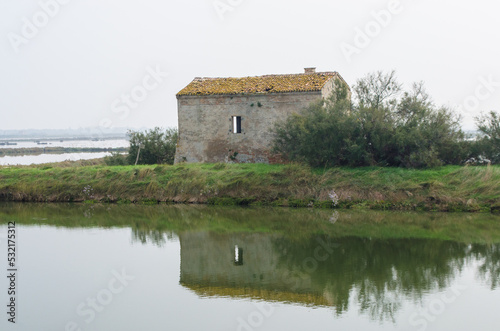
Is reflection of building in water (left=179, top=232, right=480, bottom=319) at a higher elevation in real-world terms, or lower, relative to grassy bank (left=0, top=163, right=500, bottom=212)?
lower

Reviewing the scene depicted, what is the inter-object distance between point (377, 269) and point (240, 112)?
14724 mm

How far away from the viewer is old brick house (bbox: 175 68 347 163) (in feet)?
82.1

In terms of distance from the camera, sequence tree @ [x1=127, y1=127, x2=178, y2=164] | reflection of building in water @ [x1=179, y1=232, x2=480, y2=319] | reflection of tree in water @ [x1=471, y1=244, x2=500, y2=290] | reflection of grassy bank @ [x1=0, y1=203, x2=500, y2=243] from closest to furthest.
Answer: reflection of building in water @ [x1=179, y1=232, x2=480, y2=319]
reflection of tree in water @ [x1=471, y1=244, x2=500, y2=290]
reflection of grassy bank @ [x1=0, y1=203, x2=500, y2=243]
tree @ [x1=127, y1=127, x2=178, y2=164]

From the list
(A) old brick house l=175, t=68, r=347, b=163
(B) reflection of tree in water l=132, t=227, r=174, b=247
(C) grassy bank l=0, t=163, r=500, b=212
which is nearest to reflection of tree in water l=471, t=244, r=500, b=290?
(C) grassy bank l=0, t=163, r=500, b=212

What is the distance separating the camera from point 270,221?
1780 centimetres

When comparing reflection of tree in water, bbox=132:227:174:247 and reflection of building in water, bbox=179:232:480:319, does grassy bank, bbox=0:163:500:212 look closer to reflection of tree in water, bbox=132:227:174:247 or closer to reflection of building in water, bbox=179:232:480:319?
reflection of building in water, bbox=179:232:480:319

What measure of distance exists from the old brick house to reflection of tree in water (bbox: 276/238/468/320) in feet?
34.8

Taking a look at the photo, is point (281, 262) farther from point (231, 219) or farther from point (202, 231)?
point (231, 219)

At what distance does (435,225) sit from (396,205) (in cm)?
266

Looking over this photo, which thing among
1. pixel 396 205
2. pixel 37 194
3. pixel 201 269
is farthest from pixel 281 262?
pixel 37 194

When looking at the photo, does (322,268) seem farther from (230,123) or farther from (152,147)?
(152,147)

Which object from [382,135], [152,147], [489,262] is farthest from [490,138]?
[152,147]

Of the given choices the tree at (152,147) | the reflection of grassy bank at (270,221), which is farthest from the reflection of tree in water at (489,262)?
the tree at (152,147)

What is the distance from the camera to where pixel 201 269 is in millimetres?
12680
